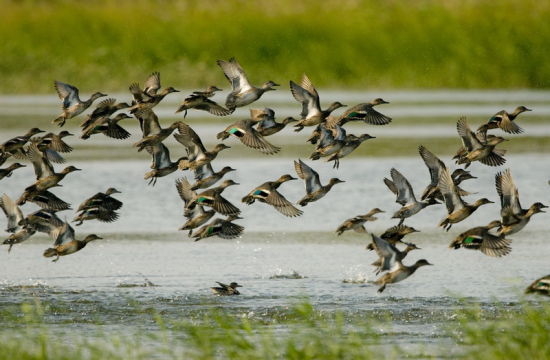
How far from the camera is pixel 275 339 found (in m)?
11.6

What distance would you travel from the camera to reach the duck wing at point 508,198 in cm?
1381

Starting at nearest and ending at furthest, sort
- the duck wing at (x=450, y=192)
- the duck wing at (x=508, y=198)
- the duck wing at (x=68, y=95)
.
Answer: the duck wing at (x=508, y=198), the duck wing at (x=450, y=192), the duck wing at (x=68, y=95)

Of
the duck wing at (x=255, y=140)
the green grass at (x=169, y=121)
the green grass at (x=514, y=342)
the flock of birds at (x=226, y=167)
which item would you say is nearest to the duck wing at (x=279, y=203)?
the flock of birds at (x=226, y=167)

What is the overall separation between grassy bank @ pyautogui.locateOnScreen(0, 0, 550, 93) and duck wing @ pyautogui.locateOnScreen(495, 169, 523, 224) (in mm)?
24695

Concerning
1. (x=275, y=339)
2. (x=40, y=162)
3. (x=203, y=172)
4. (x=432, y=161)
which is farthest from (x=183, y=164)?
(x=275, y=339)

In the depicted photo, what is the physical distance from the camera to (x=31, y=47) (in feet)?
136

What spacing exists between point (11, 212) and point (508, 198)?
17.0 ft

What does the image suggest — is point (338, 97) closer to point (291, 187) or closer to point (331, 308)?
point (291, 187)

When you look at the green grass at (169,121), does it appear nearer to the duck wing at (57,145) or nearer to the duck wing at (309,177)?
the duck wing at (57,145)

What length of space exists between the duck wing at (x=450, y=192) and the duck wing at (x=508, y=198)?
488mm

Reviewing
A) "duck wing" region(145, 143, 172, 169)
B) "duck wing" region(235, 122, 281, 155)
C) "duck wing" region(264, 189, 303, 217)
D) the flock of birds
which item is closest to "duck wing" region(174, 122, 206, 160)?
the flock of birds

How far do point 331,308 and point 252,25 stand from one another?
96.5 ft

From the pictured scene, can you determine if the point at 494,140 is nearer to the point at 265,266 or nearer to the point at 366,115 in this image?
the point at 366,115

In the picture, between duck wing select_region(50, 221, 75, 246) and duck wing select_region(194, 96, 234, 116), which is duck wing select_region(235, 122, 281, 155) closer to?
duck wing select_region(194, 96, 234, 116)
